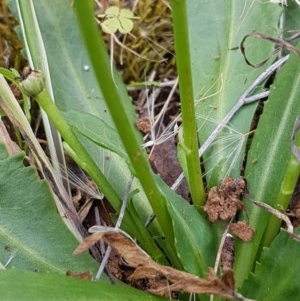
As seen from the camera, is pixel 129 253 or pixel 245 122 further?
pixel 245 122

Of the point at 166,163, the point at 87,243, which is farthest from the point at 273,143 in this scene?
the point at 87,243

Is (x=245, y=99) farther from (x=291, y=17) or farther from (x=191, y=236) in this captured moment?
(x=191, y=236)

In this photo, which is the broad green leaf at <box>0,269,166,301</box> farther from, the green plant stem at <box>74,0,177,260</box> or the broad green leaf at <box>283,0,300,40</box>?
A: the broad green leaf at <box>283,0,300,40</box>

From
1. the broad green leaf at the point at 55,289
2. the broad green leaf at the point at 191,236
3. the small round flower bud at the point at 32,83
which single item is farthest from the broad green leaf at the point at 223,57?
the small round flower bud at the point at 32,83

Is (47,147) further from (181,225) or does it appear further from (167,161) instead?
(181,225)

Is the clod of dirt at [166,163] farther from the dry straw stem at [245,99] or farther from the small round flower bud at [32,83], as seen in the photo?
the small round flower bud at [32,83]

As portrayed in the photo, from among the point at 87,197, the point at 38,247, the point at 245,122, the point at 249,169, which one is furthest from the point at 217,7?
the point at 38,247
